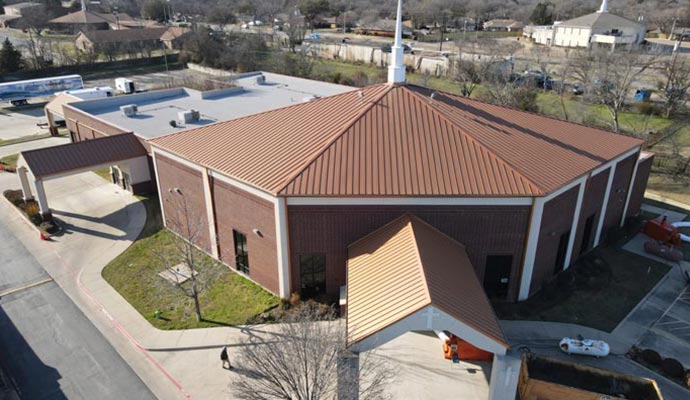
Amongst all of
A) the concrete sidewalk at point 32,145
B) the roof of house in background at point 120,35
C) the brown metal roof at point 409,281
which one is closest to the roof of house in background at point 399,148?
the brown metal roof at point 409,281

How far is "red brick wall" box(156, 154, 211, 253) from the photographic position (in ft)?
94.5

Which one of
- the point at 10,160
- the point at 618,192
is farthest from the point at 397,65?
the point at 10,160

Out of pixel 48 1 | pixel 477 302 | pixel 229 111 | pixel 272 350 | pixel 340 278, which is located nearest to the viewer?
pixel 272 350

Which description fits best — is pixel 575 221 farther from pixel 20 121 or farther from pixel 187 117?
pixel 20 121

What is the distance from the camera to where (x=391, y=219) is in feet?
76.9

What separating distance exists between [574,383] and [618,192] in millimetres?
16874

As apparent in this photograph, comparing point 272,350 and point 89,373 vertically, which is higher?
point 272,350

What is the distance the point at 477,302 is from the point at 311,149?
37.7 ft

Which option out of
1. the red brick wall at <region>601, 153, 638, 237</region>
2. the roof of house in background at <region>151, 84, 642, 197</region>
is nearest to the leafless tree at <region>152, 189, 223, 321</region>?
the roof of house in background at <region>151, 84, 642, 197</region>

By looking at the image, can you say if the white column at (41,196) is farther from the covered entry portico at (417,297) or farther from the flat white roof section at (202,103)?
the covered entry portico at (417,297)

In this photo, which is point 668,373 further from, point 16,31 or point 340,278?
point 16,31

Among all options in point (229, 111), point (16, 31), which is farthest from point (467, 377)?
point (16, 31)

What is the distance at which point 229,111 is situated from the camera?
1746 inches

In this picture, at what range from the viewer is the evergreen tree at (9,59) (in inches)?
3315
